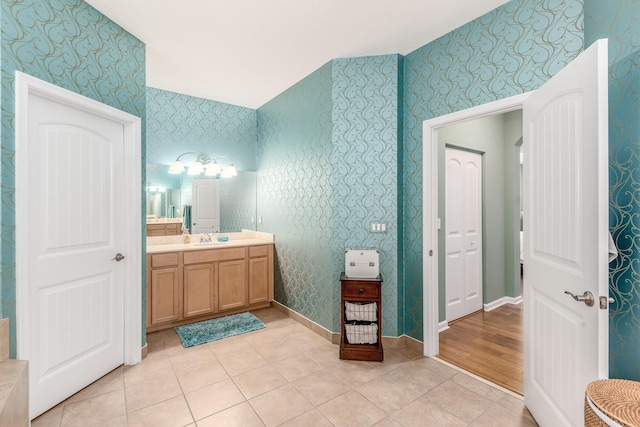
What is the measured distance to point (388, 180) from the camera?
2818 mm

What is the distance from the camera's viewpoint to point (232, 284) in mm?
3641

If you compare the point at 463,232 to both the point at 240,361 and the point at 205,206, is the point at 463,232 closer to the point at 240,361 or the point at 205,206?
the point at 240,361

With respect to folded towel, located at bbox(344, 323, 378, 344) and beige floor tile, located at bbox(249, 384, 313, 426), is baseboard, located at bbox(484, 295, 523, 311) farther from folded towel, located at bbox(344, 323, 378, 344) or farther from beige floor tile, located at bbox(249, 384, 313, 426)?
beige floor tile, located at bbox(249, 384, 313, 426)

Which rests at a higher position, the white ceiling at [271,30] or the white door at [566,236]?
the white ceiling at [271,30]

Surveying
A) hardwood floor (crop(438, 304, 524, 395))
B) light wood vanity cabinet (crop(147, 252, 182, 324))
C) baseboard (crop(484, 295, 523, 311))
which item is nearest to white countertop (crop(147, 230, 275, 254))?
light wood vanity cabinet (crop(147, 252, 182, 324))

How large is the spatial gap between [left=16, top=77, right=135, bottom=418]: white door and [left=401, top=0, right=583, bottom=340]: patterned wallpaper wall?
248 centimetres

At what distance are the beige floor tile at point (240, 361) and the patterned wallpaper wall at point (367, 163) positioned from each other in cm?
80

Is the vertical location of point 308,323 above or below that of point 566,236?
below

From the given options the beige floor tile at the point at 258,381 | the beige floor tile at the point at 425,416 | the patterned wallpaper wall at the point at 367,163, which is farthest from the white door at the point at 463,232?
the beige floor tile at the point at 258,381

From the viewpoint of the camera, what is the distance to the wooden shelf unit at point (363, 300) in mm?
2572

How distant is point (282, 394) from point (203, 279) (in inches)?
69.8

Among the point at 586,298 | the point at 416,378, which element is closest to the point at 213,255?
the point at 416,378

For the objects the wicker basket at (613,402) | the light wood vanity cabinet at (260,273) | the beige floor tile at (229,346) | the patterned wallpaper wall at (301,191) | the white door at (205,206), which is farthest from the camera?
the white door at (205,206)

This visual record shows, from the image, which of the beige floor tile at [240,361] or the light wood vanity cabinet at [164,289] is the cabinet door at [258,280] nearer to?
the light wood vanity cabinet at [164,289]
